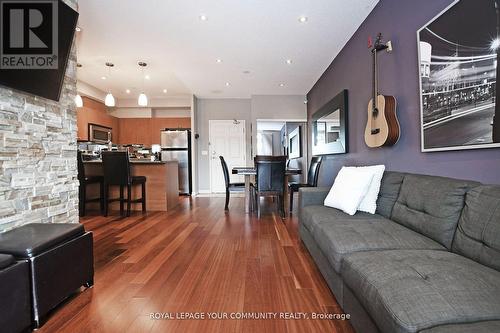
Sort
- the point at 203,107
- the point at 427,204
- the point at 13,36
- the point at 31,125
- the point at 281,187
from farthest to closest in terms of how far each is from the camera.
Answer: the point at 203,107
the point at 281,187
the point at 31,125
the point at 13,36
the point at 427,204

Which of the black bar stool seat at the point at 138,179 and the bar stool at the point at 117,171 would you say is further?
the black bar stool seat at the point at 138,179

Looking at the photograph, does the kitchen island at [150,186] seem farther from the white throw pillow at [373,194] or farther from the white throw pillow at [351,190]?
the white throw pillow at [373,194]

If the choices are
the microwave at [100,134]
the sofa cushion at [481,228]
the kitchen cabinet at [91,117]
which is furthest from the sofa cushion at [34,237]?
the microwave at [100,134]

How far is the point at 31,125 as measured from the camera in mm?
1778

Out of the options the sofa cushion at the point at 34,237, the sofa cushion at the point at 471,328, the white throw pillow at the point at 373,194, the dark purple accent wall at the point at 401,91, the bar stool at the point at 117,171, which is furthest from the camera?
the bar stool at the point at 117,171

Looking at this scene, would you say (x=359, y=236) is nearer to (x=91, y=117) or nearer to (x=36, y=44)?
(x=36, y=44)

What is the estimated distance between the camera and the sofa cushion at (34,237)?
1.28 meters

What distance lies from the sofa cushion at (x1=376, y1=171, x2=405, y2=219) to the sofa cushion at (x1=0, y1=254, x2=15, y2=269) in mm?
2413

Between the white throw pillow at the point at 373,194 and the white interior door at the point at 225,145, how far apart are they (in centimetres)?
474

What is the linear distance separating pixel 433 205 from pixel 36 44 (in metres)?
2.94

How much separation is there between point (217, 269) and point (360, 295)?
125cm

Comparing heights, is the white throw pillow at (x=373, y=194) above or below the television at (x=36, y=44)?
below

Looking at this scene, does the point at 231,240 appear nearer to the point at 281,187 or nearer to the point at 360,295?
the point at 281,187

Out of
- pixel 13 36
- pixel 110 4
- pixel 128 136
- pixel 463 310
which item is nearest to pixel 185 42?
pixel 110 4
